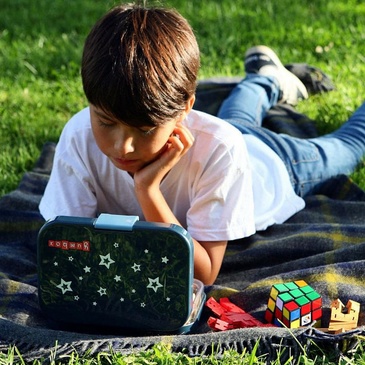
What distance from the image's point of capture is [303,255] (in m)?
2.93

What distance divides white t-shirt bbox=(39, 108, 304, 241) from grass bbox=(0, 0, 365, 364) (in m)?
0.89

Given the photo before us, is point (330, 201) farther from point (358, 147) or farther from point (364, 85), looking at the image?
point (364, 85)

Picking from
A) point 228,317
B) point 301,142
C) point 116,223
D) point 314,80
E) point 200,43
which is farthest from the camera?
point 200,43

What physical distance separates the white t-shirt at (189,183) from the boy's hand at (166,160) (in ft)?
0.40

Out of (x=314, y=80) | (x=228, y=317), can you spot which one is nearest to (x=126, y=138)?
(x=228, y=317)

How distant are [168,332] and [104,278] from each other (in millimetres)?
280

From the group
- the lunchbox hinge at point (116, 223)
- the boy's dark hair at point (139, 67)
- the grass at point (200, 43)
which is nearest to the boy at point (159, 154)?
the boy's dark hair at point (139, 67)

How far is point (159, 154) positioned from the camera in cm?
260

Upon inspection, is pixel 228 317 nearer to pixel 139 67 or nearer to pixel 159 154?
pixel 159 154

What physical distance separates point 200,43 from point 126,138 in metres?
3.00

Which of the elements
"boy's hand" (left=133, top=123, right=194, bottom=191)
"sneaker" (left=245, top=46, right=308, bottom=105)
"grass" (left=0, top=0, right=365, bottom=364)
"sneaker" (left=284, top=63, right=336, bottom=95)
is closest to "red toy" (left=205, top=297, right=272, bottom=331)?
"boy's hand" (left=133, top=123, right=194, bottom=191)

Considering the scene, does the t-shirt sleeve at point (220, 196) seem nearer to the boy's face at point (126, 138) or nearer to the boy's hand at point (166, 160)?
the boy's hand at point (166, 160)

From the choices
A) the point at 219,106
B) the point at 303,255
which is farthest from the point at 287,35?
the point at 303,255

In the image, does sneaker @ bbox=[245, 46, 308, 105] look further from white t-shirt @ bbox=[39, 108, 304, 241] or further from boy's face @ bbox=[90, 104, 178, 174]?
boy's face @ bbox=[90, 104, 178, 174]
